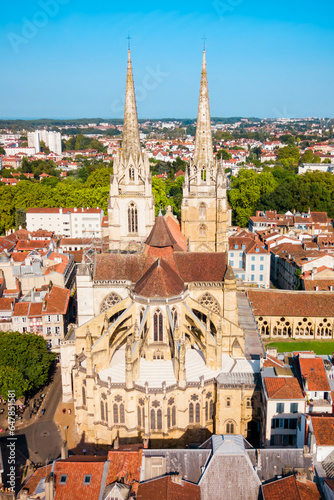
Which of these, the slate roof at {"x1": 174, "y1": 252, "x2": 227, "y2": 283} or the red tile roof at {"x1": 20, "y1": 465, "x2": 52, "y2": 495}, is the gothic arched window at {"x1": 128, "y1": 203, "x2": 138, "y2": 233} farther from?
the red tile roof at {"x1": 20, "y1": 465, "x2": 52, "y2": 495}

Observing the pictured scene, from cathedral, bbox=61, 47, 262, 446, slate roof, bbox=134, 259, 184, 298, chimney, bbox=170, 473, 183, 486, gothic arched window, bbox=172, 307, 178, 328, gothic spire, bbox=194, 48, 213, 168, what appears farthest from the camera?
gothic spire, bbox=194, 48, 213, 168

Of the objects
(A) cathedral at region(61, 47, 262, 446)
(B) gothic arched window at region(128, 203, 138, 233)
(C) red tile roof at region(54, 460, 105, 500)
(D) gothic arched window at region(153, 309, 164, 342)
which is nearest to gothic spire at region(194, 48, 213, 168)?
(B) gothic arched window at region(128, 203, 138, 233)

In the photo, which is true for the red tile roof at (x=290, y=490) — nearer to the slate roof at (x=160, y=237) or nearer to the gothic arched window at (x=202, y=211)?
the slate roof at (x=160, y=237)

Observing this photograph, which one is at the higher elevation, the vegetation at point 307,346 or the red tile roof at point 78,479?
the red tile roof at point 78,479

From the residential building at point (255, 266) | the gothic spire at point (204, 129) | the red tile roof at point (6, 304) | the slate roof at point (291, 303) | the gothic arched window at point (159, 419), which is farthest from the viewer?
the residential building at point (255, 266)

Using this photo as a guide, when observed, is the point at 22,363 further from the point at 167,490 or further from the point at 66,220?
the point at 66,220

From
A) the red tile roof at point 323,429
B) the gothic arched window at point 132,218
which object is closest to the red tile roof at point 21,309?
the gothic arched window at point 132,218

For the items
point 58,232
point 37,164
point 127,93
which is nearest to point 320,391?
point 127,93
